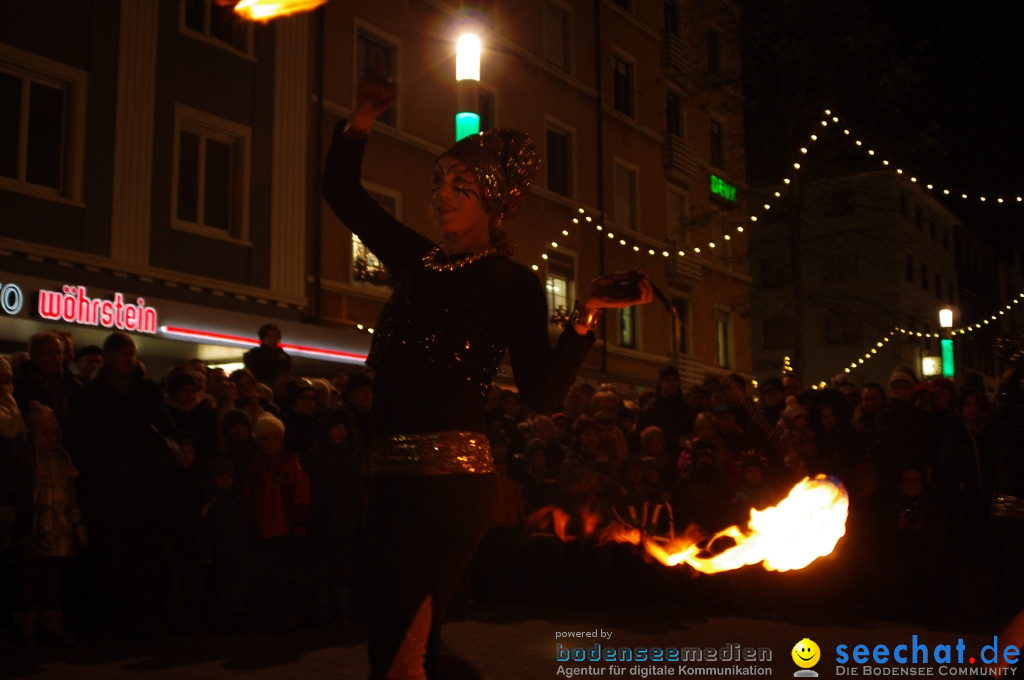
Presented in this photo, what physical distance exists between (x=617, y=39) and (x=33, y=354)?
76.7 ft

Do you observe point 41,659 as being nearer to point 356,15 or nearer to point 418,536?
point 418,536

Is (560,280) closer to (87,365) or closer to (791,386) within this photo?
(791,386)

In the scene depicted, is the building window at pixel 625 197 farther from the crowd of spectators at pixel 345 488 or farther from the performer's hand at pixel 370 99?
the performer's hand at pixel 370 99

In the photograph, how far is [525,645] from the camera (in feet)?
25.1

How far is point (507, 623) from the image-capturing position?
8766 millimetres

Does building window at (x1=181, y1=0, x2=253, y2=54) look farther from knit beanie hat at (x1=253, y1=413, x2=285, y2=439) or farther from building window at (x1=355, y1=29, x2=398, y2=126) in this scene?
knit beanie hat at (x1=253, y1=413, x2=285, y2=439)

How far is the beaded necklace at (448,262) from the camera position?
3027mm

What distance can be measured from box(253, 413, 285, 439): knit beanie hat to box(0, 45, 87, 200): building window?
7.71 meters

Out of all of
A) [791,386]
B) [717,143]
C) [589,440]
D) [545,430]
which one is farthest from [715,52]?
[589,440]

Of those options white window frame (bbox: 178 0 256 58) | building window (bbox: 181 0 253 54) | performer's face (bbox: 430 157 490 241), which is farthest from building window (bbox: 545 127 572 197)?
performer's face (bbox: 430 157 490 241)

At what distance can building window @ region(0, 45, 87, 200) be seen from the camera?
14.7 m

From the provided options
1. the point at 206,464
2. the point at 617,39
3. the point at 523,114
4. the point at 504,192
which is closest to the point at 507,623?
the point at 206,464

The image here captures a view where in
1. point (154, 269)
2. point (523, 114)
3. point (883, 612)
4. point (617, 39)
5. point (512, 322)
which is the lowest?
point (883, 612)

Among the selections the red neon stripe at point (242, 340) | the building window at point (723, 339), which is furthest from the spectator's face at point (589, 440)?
the building window at point (723, 339)
